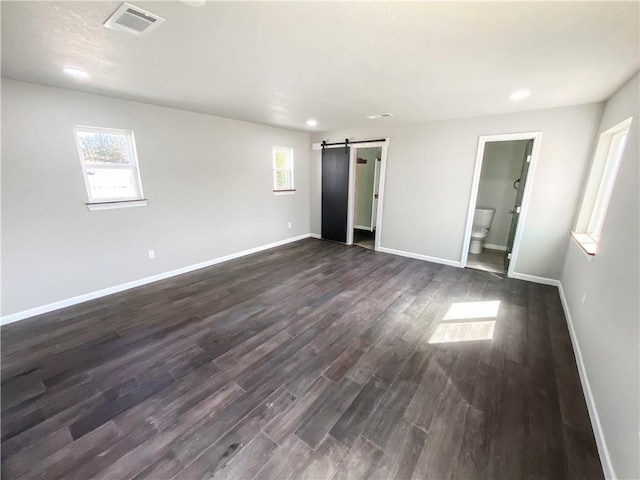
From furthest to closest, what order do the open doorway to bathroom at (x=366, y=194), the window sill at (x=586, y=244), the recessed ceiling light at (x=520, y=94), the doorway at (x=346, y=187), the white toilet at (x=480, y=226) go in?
the open doorway to bathroom at (x=366, y=194), the doorway at (x=346, y=187), the white toilet at (x=480, y=226), the recessed ceiling light at (x=520, y=94), the window sill at (x=586, y=244)

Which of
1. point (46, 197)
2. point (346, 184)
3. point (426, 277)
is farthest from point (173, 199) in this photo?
point (426, 277)

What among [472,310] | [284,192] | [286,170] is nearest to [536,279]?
[472,310]

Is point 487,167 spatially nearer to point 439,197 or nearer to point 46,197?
point 439,197

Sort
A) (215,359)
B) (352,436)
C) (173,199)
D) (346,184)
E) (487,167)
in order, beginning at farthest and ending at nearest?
(346,184) < (487,167) < (173,199) < (215,359) < (352,436)

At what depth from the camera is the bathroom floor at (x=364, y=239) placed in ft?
18.5

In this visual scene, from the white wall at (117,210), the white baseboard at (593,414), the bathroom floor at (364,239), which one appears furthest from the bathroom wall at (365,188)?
the white baseboard at (593,414)

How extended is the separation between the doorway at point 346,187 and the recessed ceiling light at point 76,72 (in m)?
3.92

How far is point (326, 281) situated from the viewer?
377cm

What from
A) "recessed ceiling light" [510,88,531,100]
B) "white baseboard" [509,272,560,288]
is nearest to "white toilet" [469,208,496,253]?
"white baseboard" [509,272,560,288]

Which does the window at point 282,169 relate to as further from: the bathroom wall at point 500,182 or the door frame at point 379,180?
the bathroom wall at point 500,182

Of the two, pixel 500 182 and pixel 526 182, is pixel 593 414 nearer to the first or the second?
pixel 526 182

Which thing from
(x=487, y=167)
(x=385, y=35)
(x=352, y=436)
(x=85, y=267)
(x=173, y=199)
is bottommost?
(x=352, y=436)

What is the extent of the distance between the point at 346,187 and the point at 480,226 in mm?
2703

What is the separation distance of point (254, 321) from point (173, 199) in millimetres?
2272
